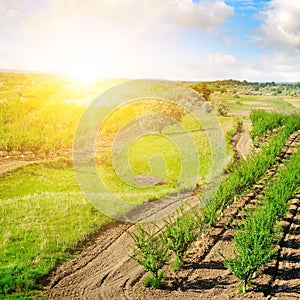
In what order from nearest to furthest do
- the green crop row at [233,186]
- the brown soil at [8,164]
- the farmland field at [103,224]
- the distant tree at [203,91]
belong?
1. the farmland field at [103,224]
2. the green crop row at [233,186]
3. the brown soil at [8,164]
4. the distant tree at [203,91]

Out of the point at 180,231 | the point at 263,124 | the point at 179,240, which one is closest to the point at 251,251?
the point at 179,240

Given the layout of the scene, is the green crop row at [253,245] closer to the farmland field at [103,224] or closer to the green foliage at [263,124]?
the farmland field at [103,224]

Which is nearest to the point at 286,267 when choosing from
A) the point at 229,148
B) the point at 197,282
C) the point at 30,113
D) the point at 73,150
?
the point at 197,282

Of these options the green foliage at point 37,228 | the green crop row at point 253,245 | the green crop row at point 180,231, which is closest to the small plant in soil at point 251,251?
the green crop row at point 253,245

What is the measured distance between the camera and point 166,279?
10.1 metres

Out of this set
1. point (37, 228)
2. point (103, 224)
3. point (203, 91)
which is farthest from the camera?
point (203, 91)

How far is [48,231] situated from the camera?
1256cm

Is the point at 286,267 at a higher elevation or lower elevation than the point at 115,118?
lower

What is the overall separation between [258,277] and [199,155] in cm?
1566

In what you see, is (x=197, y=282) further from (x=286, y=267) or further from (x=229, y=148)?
(x=229, y=148)

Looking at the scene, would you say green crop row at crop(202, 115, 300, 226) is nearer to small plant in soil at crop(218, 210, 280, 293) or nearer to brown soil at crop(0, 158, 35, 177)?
→ small plant in soil at crop(218, 210, 280, 293)

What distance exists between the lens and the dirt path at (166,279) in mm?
9367

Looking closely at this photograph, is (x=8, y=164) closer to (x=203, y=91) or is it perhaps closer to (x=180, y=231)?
(x=180, y=231)

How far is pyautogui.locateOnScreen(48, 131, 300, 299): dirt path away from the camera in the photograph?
9.37 m
